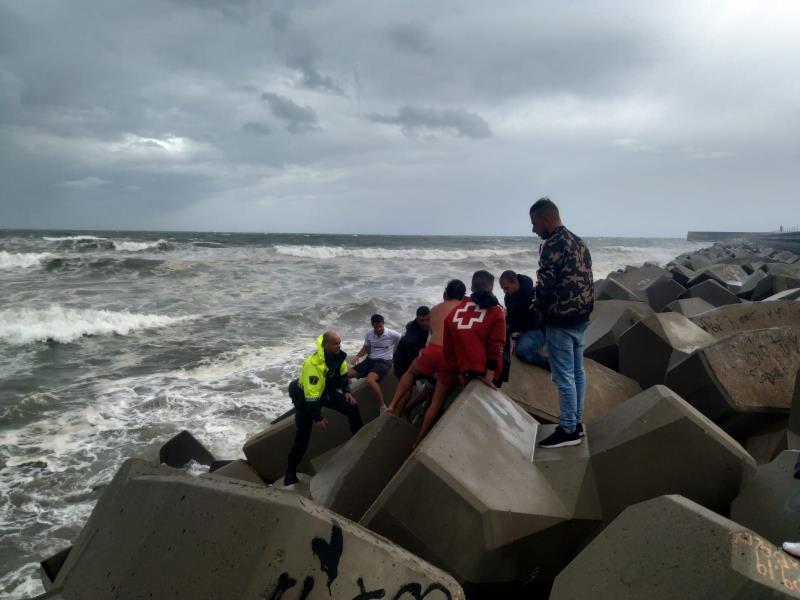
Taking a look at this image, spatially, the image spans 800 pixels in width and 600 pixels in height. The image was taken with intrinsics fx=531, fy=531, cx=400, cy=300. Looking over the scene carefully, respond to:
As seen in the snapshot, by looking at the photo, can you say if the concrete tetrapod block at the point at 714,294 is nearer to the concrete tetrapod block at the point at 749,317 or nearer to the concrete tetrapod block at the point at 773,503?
the concrete tetrapod block at the point at 749,317

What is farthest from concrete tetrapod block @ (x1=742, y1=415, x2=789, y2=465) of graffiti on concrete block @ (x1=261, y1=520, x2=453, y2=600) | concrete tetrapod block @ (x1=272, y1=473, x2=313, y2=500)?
concrete tetrapod block @ (x1=272, y1=473, x2=313, y2=500)

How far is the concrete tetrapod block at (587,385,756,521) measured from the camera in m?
2.59

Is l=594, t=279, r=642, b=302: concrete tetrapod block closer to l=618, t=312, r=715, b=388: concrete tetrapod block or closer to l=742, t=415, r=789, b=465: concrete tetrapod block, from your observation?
l=618, t=312, r=715, b=388: concrete tetrapod block

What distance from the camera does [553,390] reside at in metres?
4.38

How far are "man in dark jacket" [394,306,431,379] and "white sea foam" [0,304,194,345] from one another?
30.1ft

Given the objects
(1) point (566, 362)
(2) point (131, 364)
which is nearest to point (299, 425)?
(1) point (566, 362)

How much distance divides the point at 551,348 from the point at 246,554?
223 cm

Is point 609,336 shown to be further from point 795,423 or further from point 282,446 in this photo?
point 282,446

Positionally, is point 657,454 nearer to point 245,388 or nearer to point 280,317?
point 245,388

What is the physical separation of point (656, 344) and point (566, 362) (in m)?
1.81

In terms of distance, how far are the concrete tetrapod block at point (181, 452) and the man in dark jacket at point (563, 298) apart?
3.64m

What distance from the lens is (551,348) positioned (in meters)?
3.33

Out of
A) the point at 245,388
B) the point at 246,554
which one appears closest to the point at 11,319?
the point at 245,388

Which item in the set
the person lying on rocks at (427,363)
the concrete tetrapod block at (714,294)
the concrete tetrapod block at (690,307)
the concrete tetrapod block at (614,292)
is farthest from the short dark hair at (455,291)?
the concrete tetrapod block at (614,292)
